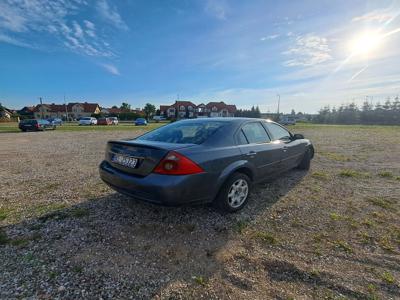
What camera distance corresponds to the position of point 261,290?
210 centimetres

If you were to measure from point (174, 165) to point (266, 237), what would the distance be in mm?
1553

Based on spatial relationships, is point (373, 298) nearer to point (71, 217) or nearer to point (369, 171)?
point (71, 217)

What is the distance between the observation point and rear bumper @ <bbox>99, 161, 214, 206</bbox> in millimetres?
2725

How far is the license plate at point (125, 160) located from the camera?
3043 millimetres

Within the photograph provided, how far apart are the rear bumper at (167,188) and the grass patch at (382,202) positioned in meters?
3.16

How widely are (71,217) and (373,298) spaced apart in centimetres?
381

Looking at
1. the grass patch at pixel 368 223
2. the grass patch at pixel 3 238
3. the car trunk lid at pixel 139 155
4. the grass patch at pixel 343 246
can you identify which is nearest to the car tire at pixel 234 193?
the car trunk lid at pixel 139 155

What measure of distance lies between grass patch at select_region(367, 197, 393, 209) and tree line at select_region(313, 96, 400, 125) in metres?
74.6

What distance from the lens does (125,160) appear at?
317 cm

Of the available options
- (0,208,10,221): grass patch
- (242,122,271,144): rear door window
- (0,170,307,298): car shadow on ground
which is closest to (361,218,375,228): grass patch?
(0,170,307,298): car shadow on ground

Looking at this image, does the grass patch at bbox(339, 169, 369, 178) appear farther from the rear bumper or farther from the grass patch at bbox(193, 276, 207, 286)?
the grass patch at bbox(193, 276, 207, 286)

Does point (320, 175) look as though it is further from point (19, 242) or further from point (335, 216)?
point (19, 242)

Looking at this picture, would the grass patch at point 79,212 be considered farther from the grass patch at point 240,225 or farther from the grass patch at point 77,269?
the grass patch at point 240,225

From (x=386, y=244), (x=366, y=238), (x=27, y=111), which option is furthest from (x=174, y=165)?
(x=27, y=111)
